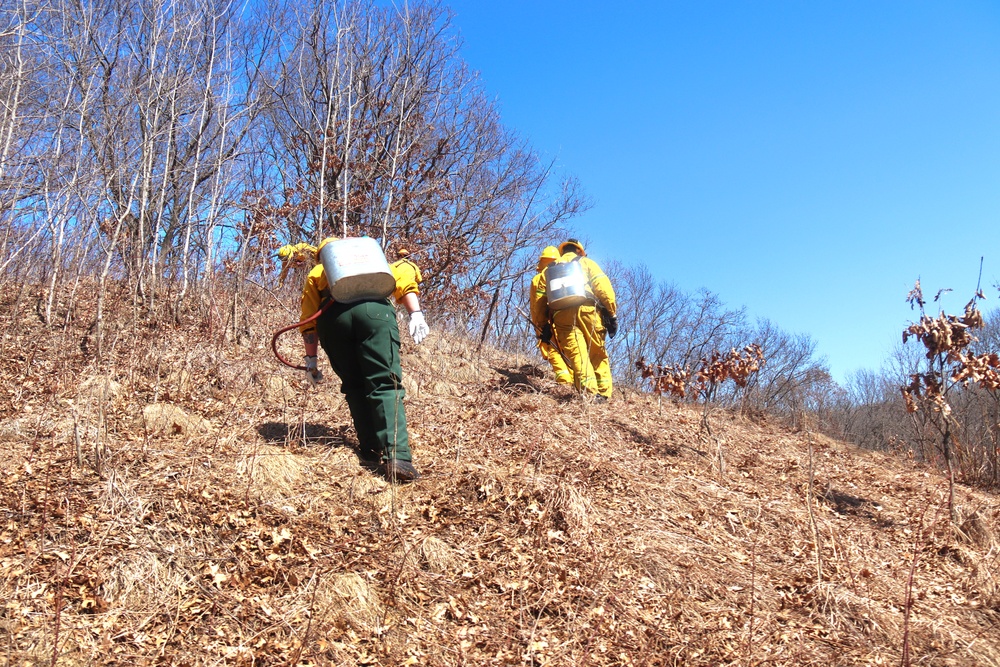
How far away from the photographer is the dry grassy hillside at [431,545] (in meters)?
3.16

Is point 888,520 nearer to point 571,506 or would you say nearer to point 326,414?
point 571,506

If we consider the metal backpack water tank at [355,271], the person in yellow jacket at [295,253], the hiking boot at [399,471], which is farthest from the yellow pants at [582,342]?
the metal backpack water tank at [355,271]

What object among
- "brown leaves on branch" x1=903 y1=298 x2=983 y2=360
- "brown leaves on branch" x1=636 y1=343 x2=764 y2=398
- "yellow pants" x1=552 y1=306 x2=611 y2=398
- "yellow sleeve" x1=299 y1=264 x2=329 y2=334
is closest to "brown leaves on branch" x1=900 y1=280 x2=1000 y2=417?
"brown leaves on branch" x1=903 y1=298 x2=983 y2=360

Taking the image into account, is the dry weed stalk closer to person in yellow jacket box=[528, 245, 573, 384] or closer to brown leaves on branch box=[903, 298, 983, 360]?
brown leaves on branch box=[903, 298, 983, 360]

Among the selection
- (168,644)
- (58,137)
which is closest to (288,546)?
(168,644)

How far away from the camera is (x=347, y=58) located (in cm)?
1155

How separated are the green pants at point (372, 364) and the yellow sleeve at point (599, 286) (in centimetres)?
346

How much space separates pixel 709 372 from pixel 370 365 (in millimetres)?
3985

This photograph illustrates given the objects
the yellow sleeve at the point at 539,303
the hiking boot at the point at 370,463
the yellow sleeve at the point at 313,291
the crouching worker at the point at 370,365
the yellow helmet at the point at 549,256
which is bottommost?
the hiking boot at the point at 370,463

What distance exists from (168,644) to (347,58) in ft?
34.1

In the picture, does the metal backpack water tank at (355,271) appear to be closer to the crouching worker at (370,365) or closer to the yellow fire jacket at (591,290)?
the crouching worker at (370,365)

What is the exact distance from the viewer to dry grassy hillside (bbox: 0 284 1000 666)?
3160 mm

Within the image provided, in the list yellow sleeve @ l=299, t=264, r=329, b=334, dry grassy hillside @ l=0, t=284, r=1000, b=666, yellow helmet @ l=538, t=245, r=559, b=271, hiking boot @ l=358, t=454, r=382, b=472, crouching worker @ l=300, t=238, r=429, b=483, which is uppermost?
yellow helmet @ l=538, t=245, r=559, b=271

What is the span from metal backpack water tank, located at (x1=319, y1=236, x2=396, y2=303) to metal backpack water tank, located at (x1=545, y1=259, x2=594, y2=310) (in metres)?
3.01
